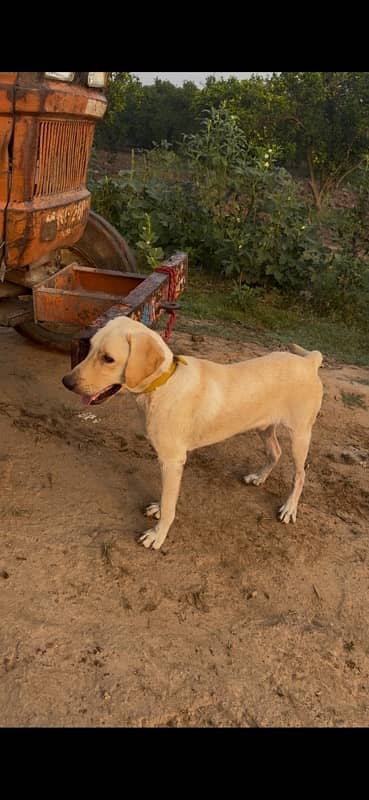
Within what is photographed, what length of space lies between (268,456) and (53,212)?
196 centimetres

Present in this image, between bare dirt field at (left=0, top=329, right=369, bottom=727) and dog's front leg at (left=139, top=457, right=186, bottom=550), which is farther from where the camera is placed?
dog's front leg at (left=139, top=457, right=186, bottom=550)

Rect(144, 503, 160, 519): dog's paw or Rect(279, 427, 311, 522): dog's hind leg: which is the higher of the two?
Rect(279, 427, 311, 522): dog's hind leg

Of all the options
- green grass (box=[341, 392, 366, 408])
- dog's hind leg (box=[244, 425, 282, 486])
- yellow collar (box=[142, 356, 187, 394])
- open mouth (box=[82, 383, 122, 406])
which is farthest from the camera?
green grass (box=[341, 392, 366, 408])

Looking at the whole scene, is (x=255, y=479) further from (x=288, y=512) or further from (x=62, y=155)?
(x=62, y=155)

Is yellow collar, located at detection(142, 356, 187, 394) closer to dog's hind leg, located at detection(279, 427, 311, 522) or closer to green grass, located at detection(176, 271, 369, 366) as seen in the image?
dog's hind leg, located at detection(279, 427, 311, 522)

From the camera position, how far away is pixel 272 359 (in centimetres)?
316

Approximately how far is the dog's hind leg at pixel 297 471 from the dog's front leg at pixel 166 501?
692 millimetres

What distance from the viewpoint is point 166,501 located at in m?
3.01

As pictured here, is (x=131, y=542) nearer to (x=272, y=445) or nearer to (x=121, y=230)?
(x=272, y=445)

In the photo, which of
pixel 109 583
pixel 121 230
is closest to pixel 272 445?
pixel 109 583

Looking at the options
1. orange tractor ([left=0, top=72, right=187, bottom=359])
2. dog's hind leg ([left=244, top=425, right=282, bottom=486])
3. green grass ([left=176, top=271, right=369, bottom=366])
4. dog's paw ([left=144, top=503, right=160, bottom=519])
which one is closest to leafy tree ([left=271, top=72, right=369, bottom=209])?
green grass ([left=176, top=271, right=369, bottom=366])

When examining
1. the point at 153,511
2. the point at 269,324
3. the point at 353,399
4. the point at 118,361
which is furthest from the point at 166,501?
the point at 269,324

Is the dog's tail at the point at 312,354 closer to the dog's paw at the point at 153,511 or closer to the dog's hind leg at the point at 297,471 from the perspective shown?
the dog's hind leg at the point at 297,471

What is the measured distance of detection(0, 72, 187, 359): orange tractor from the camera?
3.13 m
